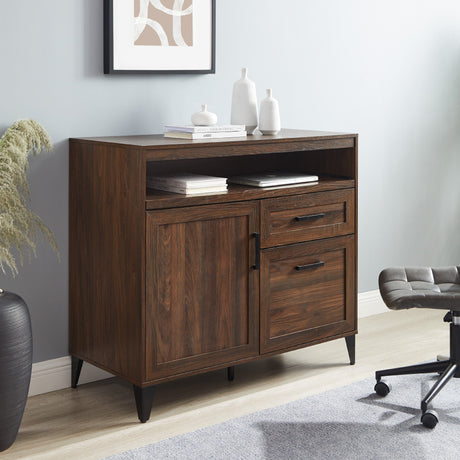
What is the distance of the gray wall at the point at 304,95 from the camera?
2887mm

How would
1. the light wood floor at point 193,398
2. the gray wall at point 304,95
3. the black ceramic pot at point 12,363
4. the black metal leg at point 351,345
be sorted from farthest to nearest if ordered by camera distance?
1. the black metal leg at point 351,345
2. the gray wall at point 304,95
3. the light wood floor at point 193,398
4. the black ceramic pot at point 12,363

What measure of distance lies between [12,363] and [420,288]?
1491 millimetres

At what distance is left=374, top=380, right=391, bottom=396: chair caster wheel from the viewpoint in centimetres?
296

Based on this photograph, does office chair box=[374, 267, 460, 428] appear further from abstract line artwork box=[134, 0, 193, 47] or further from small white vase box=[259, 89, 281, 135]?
abstract line artwork box=[134, 0, 193, 47]

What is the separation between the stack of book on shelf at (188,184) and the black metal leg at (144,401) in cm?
71

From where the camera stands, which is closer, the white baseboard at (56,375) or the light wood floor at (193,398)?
the light wood floor at (193,398)

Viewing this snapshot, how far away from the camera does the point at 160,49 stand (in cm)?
313

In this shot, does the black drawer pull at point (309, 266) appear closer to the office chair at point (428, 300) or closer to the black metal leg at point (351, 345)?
the office chair at point (428, 300)

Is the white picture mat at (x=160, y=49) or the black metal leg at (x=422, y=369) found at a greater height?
the white picture mat at (x=160, y=49)

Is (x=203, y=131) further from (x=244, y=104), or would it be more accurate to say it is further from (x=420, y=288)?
(x=420, y=288)

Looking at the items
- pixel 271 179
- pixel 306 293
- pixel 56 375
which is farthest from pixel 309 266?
pixel 56 375

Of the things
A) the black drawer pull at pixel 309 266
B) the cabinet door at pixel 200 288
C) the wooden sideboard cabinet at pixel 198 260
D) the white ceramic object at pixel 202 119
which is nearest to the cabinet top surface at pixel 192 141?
the wooden sideboard cabinet at pixel 198 260

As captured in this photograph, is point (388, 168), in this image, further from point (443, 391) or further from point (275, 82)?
point (443, 391)

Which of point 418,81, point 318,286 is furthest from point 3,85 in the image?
point 418,81
